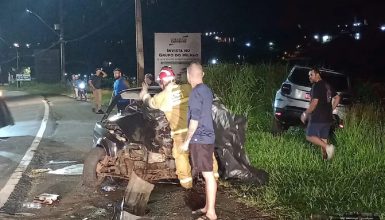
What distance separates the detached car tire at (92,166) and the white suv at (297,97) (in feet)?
17.6

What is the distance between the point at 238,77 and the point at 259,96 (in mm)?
1245

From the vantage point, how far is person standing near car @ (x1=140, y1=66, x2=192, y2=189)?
6.26m

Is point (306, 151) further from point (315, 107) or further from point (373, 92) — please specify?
point (373, 92)

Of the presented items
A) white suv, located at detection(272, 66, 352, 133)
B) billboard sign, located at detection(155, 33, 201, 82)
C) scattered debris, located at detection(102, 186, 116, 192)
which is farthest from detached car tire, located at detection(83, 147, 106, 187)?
billboard sign, located at detection(155, 33, 201, 82)

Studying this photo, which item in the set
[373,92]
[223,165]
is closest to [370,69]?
[373,92]

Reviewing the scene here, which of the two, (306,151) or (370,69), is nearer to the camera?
(306,151)

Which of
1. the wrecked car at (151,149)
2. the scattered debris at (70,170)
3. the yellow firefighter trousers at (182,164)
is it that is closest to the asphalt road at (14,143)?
the scattered debris at (70,170)

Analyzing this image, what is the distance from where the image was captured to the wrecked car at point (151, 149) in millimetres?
6523

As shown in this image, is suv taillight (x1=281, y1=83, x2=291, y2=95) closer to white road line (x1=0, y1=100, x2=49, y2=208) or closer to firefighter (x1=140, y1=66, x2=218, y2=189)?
firefighter (x1=140, y1=66, x2=218, y2=189)

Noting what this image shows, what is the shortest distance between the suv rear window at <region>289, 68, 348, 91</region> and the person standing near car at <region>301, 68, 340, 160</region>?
9.70 ft

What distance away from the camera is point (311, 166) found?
7465mm

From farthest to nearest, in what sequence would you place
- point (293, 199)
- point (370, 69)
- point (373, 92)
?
1. point (370, 69)
2. point (373, 92)
3. point (293, 199)

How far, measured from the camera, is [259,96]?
13.2 m

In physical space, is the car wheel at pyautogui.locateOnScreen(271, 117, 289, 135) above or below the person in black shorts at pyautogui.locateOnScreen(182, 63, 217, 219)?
below
